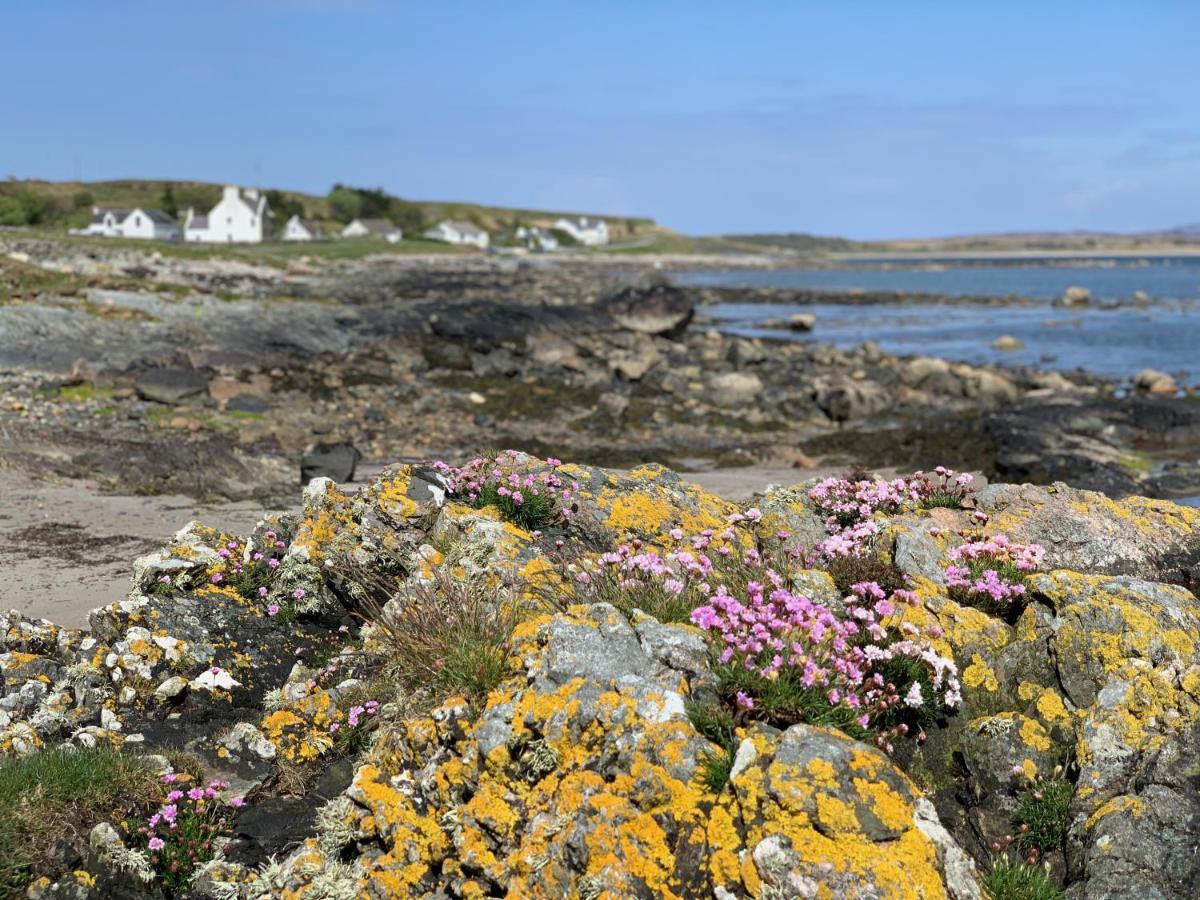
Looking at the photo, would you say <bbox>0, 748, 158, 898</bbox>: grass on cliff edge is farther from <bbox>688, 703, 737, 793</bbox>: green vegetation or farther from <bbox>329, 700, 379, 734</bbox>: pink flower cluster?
<bbox>688, 703, 737, 793</bbox>: green vegetation

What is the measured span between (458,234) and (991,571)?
6832 inches

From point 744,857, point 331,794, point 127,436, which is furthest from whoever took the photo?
point 127,436

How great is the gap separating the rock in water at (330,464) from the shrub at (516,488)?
10.5 meters

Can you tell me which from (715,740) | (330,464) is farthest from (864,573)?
(330,464)

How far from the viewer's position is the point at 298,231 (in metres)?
130

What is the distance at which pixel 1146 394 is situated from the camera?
38688 mm

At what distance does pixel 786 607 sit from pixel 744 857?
1788 millimetres

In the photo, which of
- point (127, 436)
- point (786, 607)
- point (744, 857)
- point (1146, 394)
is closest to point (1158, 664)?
point (786, 607)

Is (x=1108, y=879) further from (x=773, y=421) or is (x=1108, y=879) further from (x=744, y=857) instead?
(x=773, y=421)

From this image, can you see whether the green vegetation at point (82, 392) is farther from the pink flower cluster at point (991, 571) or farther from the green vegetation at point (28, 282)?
the pink flower cluster at point (991, 571)

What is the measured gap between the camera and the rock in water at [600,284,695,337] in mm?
51344

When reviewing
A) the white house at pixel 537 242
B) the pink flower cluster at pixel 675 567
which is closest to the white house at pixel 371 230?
the white house at pixel 537 242

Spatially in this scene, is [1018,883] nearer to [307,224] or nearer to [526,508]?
[526,508]

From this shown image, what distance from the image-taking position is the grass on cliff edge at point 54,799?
19.1 ft
